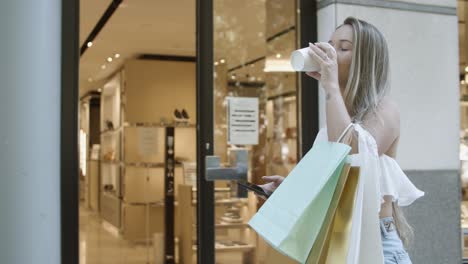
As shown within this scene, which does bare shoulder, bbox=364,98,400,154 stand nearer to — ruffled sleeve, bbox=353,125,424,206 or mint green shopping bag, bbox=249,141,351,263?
ruffled sleeve, bbox=353,125,424,206

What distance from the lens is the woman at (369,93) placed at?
5.17 feet

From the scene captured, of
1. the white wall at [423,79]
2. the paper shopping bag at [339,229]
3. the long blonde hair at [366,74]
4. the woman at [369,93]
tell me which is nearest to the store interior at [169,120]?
the paper shopping bag at [339,229]

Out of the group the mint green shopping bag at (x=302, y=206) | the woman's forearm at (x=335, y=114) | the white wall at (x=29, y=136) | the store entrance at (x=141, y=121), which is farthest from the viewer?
the store entrance at (x=141, y=121)

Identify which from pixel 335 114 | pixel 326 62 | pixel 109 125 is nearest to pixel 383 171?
pixel 335 114

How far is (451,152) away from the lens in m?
3.73

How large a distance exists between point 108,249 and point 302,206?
25.9ft

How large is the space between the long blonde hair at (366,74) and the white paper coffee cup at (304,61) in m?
0.12

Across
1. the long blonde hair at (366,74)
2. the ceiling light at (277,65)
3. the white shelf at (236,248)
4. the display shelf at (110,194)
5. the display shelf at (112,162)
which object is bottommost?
the display shelf at (110,194)

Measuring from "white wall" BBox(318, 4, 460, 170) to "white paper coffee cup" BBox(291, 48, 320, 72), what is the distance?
195 cm

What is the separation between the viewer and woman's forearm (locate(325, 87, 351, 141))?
153 cm

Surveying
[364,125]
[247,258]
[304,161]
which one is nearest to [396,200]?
[364,125]

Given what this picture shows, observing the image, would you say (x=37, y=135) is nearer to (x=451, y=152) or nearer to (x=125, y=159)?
(x=451, y=152)

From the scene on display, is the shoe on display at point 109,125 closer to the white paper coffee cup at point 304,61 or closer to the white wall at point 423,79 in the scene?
the white wall at point 423,79

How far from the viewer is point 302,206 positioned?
140cm
